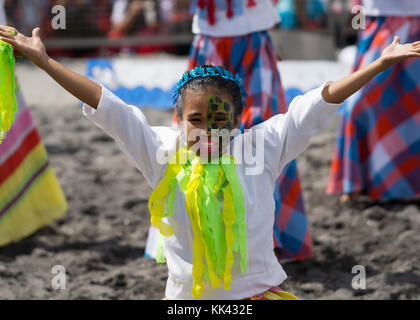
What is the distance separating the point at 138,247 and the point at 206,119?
76.4 inches

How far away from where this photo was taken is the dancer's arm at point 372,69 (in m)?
2.20

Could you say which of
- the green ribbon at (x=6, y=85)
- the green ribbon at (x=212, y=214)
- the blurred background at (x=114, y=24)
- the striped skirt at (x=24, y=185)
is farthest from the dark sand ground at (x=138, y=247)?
the blurred background at (x=114, y=24)

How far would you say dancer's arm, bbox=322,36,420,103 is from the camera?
7.20 ft

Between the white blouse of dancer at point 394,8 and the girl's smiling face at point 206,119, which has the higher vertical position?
the white blouse of dancer at point 394,8

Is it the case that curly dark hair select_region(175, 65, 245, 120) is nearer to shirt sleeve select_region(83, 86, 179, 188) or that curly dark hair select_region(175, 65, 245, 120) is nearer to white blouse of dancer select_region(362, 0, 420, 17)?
shirt sleeve select_region(83, 86, 179, 188)

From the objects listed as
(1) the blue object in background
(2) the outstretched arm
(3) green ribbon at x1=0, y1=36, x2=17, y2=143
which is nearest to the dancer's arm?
(2) the outstretched arm

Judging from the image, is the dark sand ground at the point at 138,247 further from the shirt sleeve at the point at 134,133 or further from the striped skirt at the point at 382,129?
the shirt sleeve at the point at 134,133

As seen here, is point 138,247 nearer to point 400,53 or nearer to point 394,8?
point 394,8

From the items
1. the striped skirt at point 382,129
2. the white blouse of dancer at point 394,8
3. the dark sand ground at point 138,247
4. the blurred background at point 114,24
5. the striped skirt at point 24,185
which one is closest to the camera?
the dark sand ground at point 138,247

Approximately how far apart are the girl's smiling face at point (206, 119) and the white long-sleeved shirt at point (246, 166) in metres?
0.10

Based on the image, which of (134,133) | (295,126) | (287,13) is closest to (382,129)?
(295,126)

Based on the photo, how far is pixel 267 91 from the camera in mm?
3623
